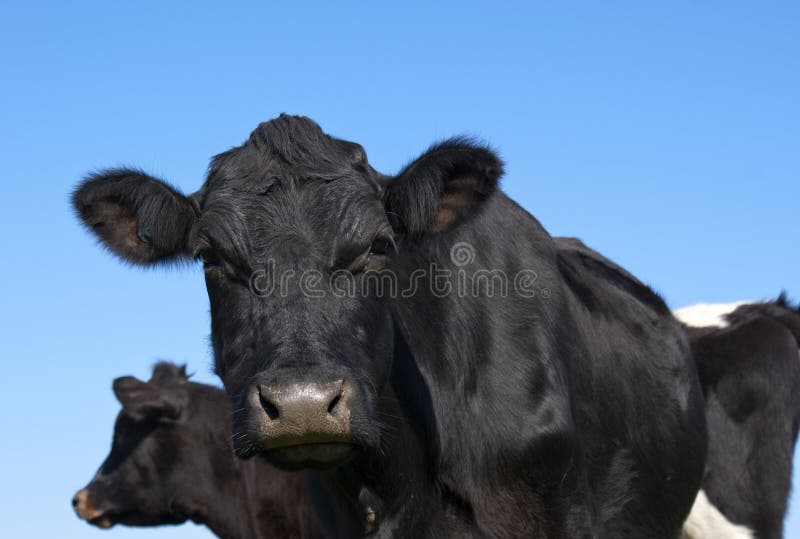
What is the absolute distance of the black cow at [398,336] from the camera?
520cm

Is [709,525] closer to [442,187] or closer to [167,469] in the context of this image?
[442,187]

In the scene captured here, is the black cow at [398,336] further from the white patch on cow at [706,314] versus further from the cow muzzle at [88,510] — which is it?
the cow muzzle at [88,510]

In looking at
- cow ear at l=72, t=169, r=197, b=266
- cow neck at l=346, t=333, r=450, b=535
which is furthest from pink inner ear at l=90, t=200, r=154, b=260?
cow neck at l=346, t=333, r=450, b=535

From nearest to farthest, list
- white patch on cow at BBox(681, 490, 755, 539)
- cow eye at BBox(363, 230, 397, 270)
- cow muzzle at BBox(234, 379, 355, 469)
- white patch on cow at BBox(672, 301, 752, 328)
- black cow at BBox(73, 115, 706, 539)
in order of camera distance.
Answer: cow muzzle at BBox(234, 379, 355, 469), black cow at BBox(73, 115, 706, 539), cow eye at BBox(363, 230, 397, 270), white patch on cow at BBox(681, 490, 755, 539), white patch on cow at BBox(672, 301, 752, 328)

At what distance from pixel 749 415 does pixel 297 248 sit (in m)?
6.22

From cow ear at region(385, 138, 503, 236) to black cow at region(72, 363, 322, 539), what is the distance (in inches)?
372

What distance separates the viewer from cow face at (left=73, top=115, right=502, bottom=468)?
4.94 metres

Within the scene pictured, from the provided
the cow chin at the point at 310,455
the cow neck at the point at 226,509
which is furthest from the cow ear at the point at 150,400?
the cow chin at the point at 310,455

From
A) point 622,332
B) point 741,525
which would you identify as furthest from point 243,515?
point 622,332

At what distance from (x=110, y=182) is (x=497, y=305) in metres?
2.18

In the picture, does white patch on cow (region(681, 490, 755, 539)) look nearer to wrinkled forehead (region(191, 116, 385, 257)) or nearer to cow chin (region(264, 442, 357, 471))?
wrinkled forehead (region(191, 116, 385, 257))

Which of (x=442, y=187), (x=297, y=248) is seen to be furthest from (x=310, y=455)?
(x=442, y=187)

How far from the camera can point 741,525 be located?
392 inches

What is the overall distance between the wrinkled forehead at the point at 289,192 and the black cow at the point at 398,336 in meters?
0.01
